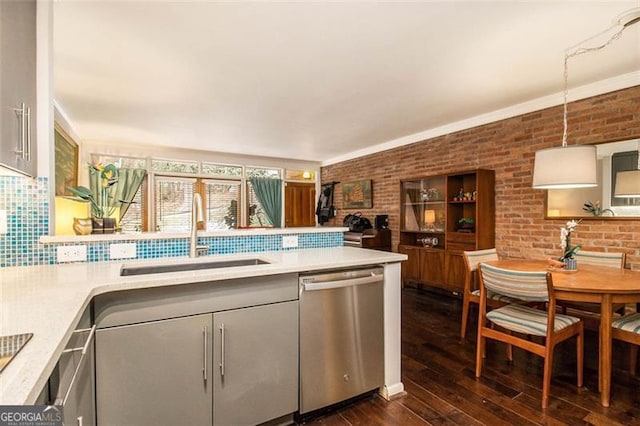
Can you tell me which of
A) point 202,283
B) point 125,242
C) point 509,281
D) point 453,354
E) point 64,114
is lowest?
point 453,354

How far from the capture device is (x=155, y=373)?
1.39 metres

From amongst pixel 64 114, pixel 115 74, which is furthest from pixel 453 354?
pixel 64 114

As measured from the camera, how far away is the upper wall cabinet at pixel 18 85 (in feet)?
3.91

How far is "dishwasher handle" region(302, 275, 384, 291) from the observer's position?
175cm

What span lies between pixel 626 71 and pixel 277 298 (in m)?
3.70

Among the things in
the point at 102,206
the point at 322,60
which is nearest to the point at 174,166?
the point at 102,206

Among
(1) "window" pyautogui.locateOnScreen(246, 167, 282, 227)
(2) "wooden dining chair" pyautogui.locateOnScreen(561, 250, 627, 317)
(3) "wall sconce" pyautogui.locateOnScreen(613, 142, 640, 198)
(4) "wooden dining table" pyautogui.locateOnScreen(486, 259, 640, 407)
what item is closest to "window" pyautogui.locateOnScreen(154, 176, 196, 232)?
(1) "window" pyautogui.locateOnScreen(246, 167, 282, 227)

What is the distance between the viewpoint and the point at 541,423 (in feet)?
5.80

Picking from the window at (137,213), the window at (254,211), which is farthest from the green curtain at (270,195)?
the window at (137,213)

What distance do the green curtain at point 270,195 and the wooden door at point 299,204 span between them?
0.18 meters

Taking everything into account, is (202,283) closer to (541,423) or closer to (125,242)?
(125,242)

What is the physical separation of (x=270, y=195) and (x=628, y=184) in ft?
19.0

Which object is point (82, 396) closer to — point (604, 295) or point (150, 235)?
point (150, 235)

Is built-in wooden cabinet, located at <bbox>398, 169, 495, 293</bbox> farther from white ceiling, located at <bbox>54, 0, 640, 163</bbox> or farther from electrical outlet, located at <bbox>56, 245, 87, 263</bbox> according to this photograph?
electrical outlet, located at <bbox>56, 245, 87, 263</bbox>
